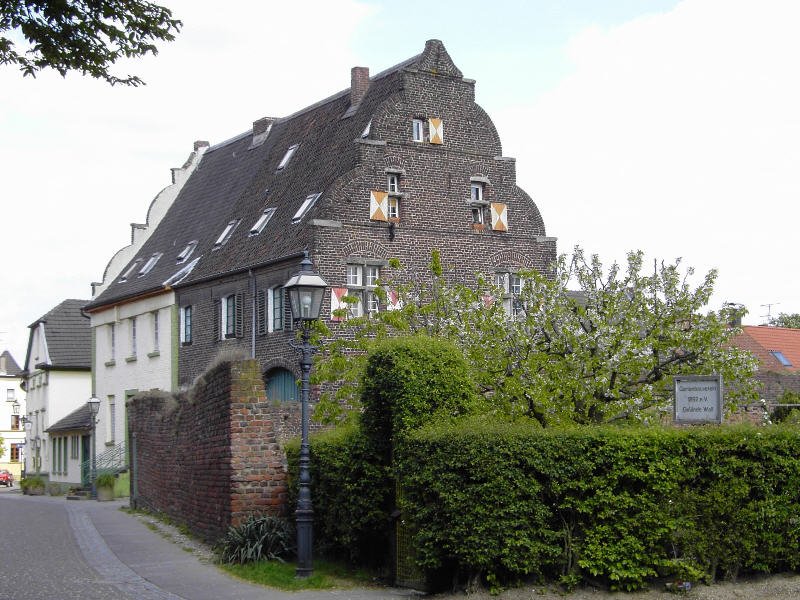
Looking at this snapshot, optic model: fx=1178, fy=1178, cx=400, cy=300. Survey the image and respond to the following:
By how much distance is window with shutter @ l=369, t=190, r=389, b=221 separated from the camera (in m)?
33.1

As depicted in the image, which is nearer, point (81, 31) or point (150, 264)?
point (81, 31)

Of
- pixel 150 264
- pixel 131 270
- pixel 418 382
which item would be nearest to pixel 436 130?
pixel 150 264

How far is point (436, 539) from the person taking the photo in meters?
12.6

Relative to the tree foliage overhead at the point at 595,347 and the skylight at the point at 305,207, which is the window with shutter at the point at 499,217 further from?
the tree foliage overhead at the point at 595,347

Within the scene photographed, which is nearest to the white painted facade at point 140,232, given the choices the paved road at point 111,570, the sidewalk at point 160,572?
the paved road at point 111,570

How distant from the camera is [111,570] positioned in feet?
54.4

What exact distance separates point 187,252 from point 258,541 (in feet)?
93.0

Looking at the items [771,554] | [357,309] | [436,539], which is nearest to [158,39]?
[436,539]

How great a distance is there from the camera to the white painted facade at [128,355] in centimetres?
4234

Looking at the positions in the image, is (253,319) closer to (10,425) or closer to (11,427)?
(11,427)

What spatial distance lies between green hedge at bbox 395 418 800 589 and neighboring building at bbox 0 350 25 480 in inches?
3415

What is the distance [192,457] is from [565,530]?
30.9 ft

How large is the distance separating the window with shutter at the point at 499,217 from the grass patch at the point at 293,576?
20.8m

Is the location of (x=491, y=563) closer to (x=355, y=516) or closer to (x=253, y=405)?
(x=355, y=516)
